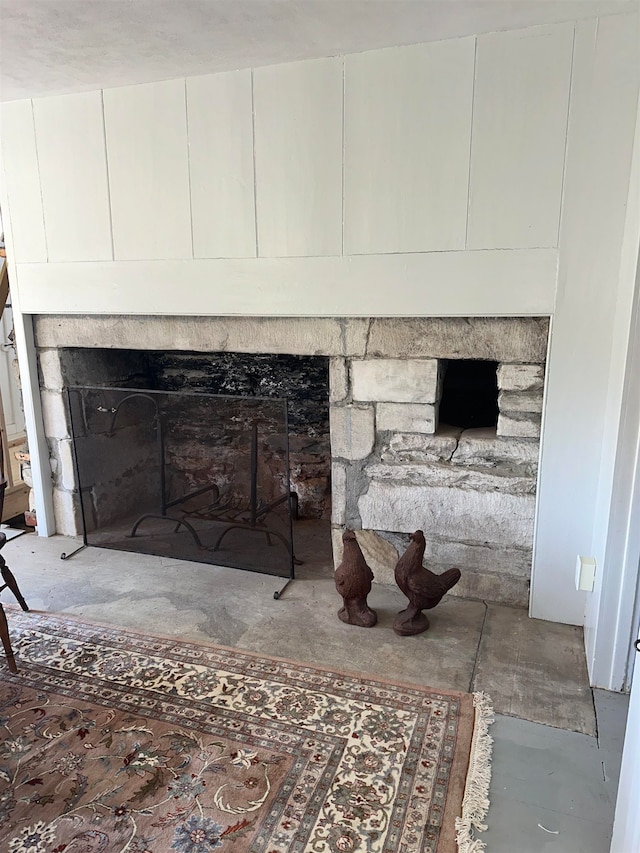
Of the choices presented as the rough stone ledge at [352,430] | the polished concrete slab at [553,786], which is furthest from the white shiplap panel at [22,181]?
the polished concrete slab at [553,786]

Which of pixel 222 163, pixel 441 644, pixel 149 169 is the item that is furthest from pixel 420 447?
pixel 149 169

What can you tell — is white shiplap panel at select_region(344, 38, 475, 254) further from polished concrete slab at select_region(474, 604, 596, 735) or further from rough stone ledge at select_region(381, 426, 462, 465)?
polished concrete slab at select_region(474, 604, 596, 735)

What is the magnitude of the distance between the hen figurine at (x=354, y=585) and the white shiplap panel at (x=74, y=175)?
1751 mm

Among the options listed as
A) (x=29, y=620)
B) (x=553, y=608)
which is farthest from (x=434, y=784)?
(x=29, y=620)

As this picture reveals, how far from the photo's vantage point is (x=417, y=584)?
2.26 m

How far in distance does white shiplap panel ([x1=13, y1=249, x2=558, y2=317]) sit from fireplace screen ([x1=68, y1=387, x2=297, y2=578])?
43 cm

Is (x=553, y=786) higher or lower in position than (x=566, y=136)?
lower

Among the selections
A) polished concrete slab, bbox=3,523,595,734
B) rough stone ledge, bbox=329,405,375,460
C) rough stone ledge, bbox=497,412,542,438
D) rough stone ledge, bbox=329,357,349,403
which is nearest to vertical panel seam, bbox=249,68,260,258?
rough stone ledge, bbox=329,357,349,403

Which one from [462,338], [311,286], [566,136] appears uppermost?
[566,136]

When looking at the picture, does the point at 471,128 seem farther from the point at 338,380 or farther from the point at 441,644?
the point at 441,644

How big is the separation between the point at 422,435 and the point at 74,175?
199cm

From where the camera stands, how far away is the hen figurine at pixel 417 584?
226 cm

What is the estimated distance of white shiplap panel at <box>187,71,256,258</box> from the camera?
95.3 inches

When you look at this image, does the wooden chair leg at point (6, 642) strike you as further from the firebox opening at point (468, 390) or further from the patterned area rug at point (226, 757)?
the firebox opening at point (468, 390)
